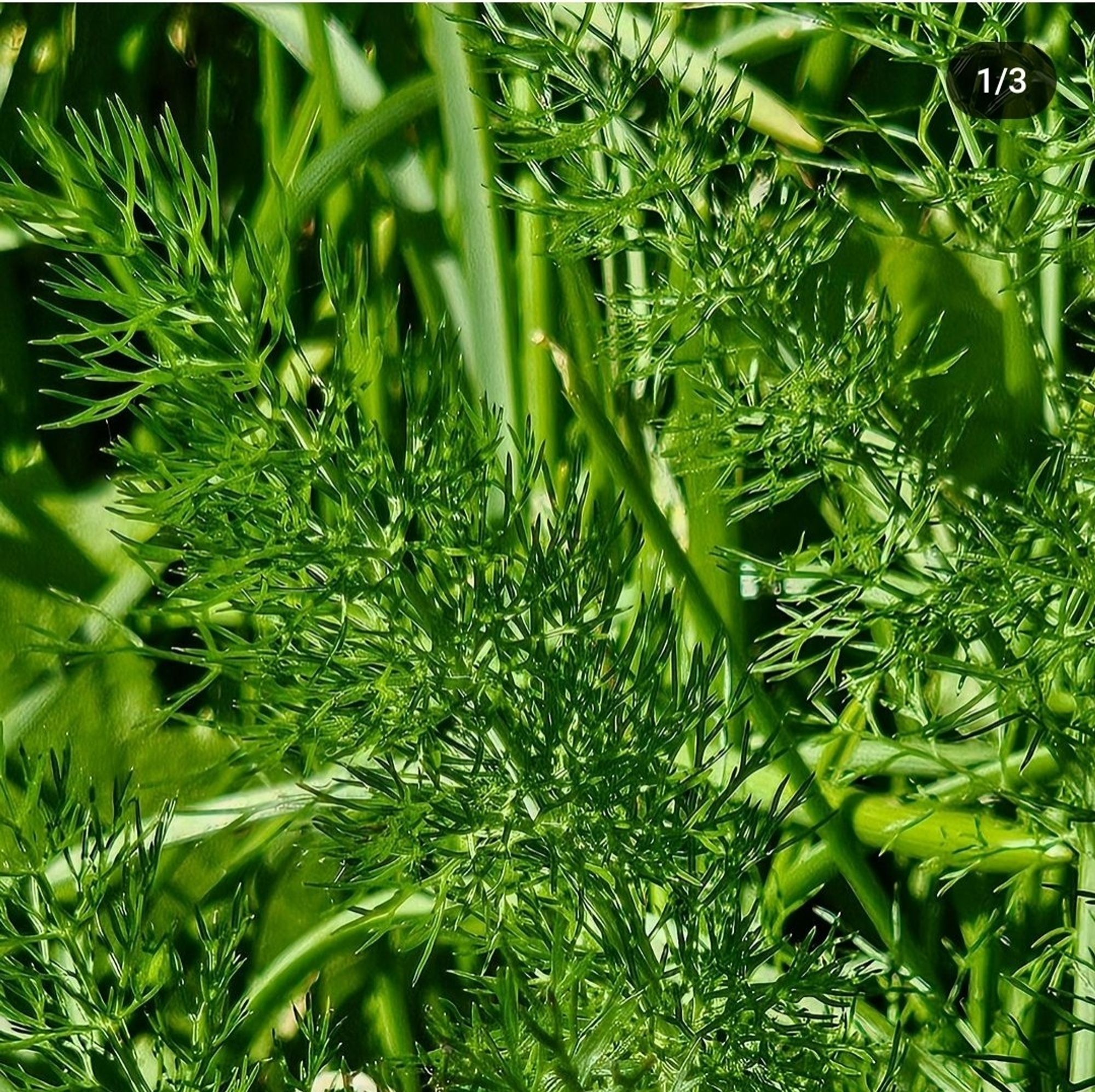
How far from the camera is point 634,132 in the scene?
0.43 meters

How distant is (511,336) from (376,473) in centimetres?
22

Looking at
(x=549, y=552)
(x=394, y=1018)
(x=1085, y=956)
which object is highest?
(x=549, y=552)

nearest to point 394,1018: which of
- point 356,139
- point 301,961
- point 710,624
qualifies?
point 301,961

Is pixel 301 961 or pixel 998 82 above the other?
pixel 998 82

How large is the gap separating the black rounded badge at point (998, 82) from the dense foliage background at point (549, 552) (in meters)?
0.01

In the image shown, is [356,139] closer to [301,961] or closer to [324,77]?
[324,77]

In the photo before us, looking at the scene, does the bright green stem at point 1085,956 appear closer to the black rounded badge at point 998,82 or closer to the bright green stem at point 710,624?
the bright green stem at point 710,624

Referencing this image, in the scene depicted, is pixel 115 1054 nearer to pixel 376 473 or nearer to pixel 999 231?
pixel 376 473

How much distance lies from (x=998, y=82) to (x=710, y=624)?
20cm

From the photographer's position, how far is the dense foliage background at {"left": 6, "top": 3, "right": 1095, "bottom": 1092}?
326mm

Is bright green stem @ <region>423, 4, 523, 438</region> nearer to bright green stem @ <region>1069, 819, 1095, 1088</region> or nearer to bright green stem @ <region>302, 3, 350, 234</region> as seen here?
bright green stem @ <region>302, 3, 350, 234</region>

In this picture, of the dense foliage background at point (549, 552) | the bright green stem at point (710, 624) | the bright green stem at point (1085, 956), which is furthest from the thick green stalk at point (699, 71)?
the bright green stem at point (1085, 956)

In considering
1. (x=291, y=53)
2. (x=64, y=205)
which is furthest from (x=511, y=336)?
(x=64, y=205)

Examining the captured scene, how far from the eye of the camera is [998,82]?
0.41 metres
